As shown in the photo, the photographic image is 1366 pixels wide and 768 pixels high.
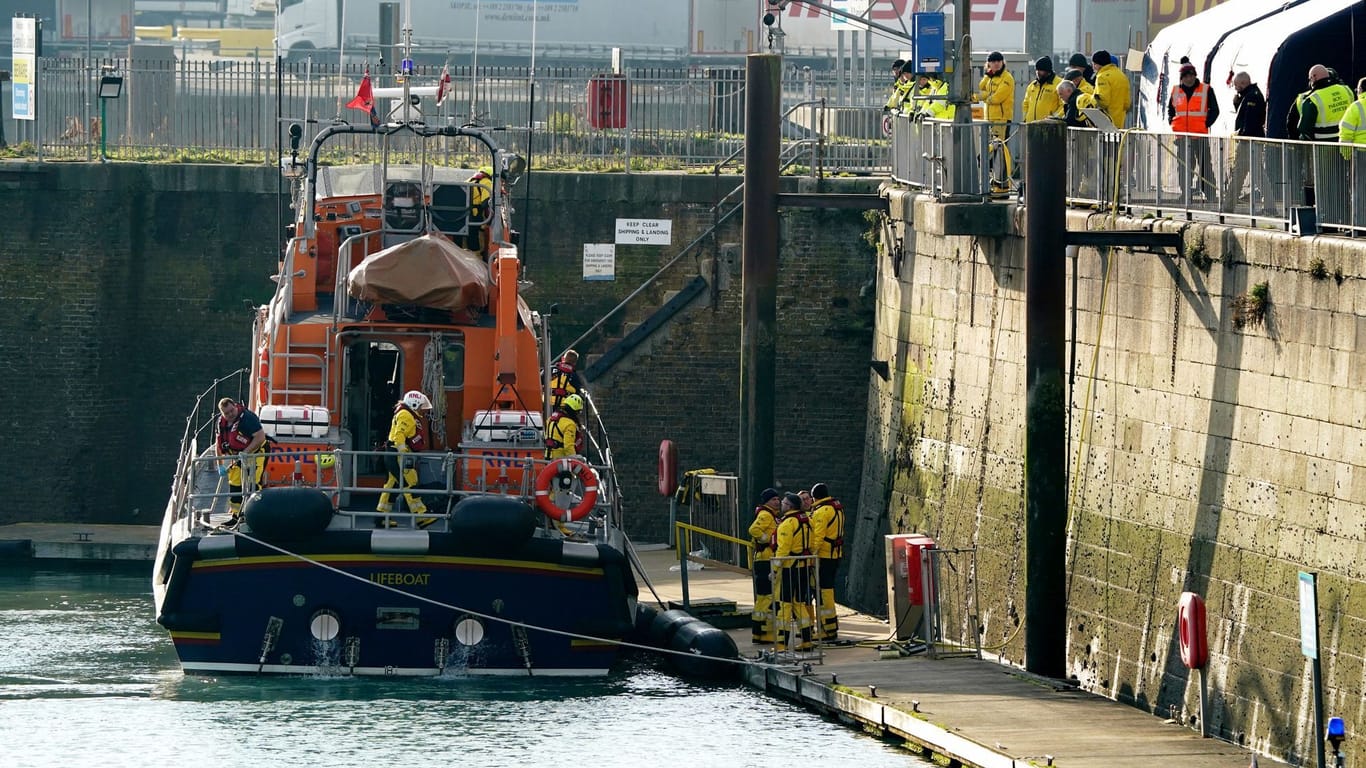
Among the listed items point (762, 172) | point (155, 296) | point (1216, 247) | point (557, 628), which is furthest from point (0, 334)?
point (1216, 247)

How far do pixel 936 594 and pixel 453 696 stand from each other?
13.4 feet

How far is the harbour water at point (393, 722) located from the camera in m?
17.2

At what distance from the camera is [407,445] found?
65.1ft

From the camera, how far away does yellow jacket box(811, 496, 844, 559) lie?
20.3 meters

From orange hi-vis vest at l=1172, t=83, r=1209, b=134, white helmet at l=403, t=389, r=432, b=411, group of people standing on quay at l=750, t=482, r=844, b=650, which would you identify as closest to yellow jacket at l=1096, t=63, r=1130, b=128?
orange hi-vis vest at l=1172, t=83, r=1209, b=134

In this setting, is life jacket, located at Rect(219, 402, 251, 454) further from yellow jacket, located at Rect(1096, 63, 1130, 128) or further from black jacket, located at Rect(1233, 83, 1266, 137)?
yellow jacket, located at Rect(1096, 63, 1130, 128)

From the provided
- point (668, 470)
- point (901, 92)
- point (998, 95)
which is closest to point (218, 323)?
point (668, 470)

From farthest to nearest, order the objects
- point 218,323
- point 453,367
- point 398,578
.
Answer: point 218,323
point 453,367
point 398,578

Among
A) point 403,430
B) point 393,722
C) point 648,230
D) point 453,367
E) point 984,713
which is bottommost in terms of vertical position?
point 393,722

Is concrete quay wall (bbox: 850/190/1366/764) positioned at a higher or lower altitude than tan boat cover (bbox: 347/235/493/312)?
lower

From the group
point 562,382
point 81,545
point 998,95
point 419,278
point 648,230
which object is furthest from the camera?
point 648,230

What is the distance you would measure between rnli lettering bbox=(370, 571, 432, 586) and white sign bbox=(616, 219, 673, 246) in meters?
11.5

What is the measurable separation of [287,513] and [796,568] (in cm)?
428

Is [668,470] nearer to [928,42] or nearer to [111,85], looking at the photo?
[928,42]
